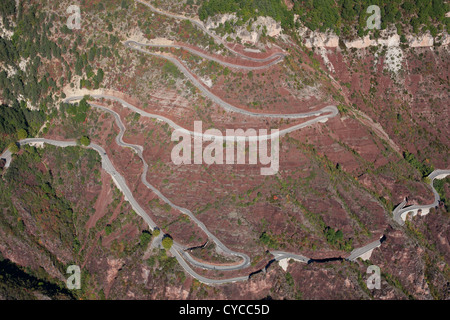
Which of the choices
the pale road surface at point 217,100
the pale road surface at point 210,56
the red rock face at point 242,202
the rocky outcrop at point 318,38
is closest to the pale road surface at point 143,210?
the red rock face at point 242,202

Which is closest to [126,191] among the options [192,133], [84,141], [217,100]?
[84,141]

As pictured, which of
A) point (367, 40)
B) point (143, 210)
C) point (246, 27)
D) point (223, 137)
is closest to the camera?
point (143, 210)

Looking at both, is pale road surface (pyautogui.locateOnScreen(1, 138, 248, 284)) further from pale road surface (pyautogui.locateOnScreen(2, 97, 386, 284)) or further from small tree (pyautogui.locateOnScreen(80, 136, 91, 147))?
small tree (pyautogui.locateOnScreen(80, 136, 91, 147))

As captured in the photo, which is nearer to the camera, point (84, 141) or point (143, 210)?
point (143, 210)

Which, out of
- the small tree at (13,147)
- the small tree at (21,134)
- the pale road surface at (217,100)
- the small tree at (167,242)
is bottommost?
the small tree at (167,242)

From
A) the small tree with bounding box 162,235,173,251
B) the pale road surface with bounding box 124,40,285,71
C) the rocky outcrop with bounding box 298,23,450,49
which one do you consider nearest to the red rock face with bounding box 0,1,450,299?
the pale road surface with bounding box 124,40,285,71

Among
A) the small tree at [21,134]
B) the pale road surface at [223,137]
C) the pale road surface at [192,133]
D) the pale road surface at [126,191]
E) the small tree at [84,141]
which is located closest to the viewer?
the pale road surface at [126,191]

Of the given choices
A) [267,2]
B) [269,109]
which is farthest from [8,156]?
[267,2]

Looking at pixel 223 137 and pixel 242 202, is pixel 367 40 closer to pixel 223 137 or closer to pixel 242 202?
pixel 223 137

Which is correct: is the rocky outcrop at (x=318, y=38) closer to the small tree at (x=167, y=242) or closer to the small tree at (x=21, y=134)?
the small tree at (x=167, y=242)

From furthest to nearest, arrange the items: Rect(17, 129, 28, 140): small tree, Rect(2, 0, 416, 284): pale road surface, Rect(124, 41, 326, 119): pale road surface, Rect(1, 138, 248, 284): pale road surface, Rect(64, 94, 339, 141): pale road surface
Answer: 1. Rect(17, 129, 28, 140): small tree
2. Rect(124, 41, 326, 119): pale road surface
3. Rect(64, 94, 339, 141): pale road surface
4. Rect(2, 0, 416, 284): pale road surface
5. Rect(1, 138, 248, 284): pale road surface

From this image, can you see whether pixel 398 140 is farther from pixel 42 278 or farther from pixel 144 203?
pixel 42 278

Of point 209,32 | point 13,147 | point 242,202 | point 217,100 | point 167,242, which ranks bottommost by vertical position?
point 167,242
